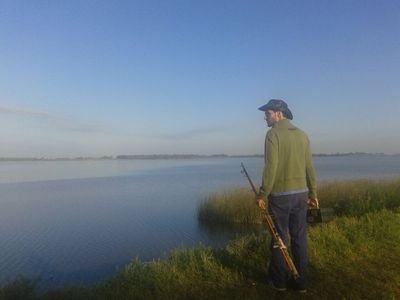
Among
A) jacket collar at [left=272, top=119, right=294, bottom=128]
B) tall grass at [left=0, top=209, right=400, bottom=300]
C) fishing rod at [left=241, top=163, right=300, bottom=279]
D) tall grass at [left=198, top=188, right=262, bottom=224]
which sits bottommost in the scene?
tall grass at [left=198, top=188, right=262, bottom=224]

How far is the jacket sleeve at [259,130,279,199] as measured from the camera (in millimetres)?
4170

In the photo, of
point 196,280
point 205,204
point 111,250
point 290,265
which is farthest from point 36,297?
point 205,204

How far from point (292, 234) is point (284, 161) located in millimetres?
798

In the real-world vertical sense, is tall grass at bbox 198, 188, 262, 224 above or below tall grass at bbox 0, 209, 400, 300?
below

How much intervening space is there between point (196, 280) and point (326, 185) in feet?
50.8

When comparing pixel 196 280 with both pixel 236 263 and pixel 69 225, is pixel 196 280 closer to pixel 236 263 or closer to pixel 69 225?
pixel 236 263

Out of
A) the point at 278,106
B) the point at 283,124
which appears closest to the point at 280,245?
the point at 283,124

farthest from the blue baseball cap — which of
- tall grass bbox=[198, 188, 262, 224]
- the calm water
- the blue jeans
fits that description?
tall grass bbox=[198, 188, 262, 224]

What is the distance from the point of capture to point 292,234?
14.5 feet

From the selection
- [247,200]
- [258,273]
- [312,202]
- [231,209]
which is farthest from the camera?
[247,200]

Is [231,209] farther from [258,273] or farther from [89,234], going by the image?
[258,273]

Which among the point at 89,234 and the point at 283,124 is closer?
the point at 283,124

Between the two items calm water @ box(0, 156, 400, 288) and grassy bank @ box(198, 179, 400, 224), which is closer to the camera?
calm water @ box(0, 156, 400, 288)

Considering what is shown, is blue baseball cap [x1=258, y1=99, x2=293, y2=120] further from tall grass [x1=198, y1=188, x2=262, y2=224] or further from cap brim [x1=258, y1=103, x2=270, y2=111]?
tall grass [x1=198, y1=188, x2=262, y2=224]
